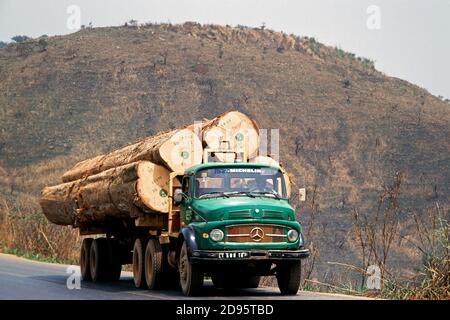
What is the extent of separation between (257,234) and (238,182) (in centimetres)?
143

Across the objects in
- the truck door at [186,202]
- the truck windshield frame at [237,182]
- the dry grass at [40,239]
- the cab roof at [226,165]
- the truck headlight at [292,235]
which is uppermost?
the cab roof at [226,165]

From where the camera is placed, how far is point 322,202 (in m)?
72.8

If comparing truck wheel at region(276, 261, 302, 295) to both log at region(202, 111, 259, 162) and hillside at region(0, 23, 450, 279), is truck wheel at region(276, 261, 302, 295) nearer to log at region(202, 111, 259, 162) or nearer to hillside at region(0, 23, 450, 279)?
log at region(202, 111, 259, 162)

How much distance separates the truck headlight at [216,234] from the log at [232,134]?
3284 millimetres

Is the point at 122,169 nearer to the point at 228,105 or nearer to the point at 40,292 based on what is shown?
the point at 40,292

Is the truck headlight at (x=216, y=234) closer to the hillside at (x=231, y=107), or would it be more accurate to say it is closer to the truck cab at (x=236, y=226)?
the truck cab at (x=236, y=226)

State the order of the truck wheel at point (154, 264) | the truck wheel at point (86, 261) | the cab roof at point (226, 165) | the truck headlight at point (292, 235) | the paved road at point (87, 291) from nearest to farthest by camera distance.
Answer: the truck headlight at point (292, 235) < the paved road at point (87, 291) < the cab roof at point (226, 165) < the truck wheel at point (154, 264) < the truck wheel at point (86, 261)

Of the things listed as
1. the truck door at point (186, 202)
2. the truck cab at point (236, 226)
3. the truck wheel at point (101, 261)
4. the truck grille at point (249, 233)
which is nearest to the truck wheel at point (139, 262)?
the truck cab at point (236, 226)

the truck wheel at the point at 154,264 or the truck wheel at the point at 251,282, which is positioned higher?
the truck wheel at the point at 154,264

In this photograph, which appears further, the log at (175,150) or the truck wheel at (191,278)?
the log at (175,150)

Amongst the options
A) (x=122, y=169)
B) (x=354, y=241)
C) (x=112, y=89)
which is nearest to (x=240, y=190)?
(x=122, y=169)

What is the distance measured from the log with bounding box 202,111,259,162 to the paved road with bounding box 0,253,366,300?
Result: 2.73m

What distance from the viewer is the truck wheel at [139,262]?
2133 cm

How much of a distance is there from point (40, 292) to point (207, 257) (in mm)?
3983
